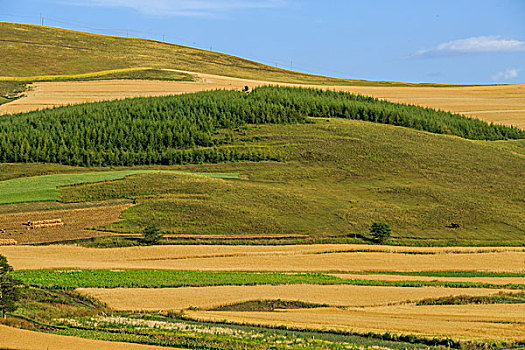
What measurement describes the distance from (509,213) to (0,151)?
67.6m

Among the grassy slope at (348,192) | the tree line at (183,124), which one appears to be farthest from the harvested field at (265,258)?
the tree line at (183,124)

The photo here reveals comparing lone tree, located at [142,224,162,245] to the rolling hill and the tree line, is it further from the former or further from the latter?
the tree line

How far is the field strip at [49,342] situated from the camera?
24.8 m

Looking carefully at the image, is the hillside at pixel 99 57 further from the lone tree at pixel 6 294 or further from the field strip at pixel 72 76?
the lone tree at pixel 6 294

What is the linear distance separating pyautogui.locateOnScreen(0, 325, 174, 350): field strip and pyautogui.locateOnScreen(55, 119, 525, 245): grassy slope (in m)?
35.2

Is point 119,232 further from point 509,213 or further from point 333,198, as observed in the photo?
point 509,213

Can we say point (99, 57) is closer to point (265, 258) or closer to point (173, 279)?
point (265, 258)

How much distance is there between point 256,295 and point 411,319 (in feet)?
31.5

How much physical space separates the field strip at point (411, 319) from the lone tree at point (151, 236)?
2392cm

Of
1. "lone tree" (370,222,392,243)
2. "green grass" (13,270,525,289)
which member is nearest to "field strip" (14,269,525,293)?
A: "green grass" (13,270,525,289)

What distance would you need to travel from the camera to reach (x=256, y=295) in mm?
37719

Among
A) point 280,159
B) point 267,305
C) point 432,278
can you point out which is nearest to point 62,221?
point 267,305

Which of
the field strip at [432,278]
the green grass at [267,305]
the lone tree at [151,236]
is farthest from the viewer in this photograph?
the lone tree at [151,236]

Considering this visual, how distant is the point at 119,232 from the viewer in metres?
60.8
